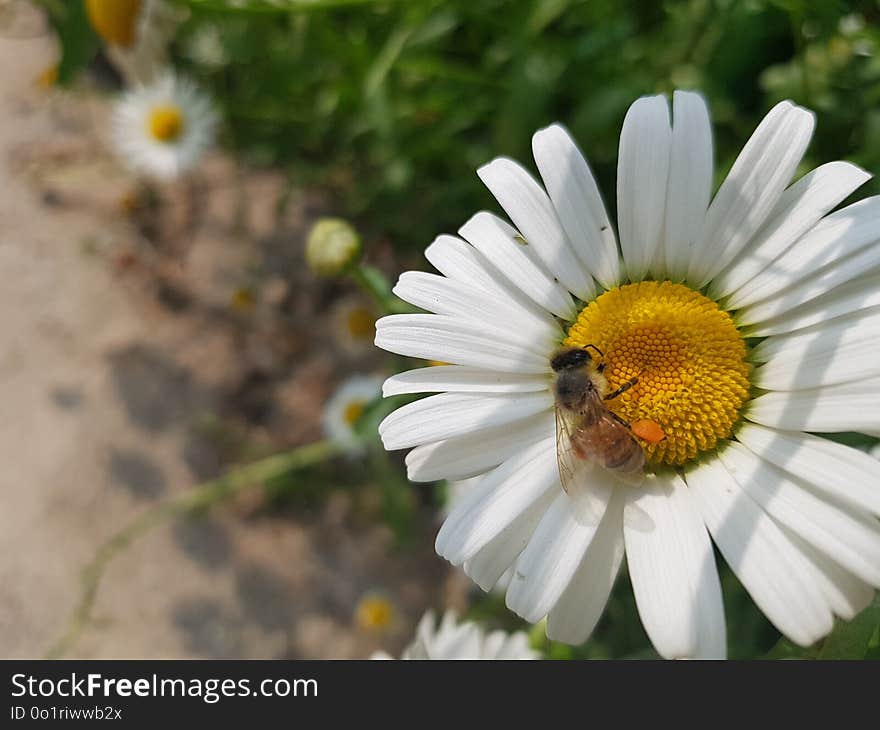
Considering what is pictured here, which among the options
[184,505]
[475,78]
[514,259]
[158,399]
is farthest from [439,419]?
[158,399]

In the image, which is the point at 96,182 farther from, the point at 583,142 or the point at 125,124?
the point at 583,142

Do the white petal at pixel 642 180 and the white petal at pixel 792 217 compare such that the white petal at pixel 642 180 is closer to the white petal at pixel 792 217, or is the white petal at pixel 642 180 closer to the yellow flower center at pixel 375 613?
the white petal at pixel 792 217

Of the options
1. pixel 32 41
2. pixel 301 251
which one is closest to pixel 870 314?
pixel 301 251

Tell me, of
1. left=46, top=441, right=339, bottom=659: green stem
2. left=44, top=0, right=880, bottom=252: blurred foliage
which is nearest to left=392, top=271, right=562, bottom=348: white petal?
left=44, top=0, right=880, bottom=252: blurred foliage

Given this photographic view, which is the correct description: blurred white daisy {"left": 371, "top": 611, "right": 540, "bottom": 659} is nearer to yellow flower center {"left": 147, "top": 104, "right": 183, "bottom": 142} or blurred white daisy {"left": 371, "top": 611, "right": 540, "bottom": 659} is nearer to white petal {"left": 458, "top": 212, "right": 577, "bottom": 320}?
white petal {"left": 458, "top": 212, "right": 577, "bottom": 320}

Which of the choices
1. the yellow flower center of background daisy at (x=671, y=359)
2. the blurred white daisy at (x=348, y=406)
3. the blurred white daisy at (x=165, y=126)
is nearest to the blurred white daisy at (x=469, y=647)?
the yellow flower center of background daisy at (x=671, y=359)
